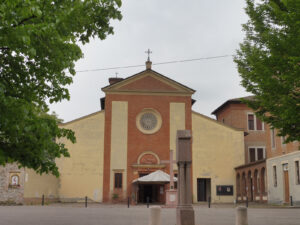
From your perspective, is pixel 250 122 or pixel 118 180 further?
pixel 250 122

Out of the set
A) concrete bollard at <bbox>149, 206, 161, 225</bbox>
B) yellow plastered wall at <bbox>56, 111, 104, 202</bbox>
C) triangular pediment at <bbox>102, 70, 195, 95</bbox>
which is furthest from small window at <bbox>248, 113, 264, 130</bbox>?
concrete bollard at <bbox>149, 206, 161, 225</bbox>

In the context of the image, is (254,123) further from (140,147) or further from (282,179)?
(140,147)

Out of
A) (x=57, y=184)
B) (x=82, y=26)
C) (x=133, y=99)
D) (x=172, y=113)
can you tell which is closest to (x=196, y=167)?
Answer: (x=172, y=113)

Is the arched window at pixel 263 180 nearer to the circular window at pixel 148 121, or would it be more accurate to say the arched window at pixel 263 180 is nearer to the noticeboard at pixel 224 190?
the noticeboard at pixel 224 190

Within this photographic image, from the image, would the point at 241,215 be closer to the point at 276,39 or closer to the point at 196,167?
the point at 276,39

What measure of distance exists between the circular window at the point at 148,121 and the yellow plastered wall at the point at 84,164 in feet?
11.7

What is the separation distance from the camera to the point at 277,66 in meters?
11.6

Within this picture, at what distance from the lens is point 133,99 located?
3516cm

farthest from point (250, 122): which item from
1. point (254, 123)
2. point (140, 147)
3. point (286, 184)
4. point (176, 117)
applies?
point (286, 184)

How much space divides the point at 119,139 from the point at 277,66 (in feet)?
78.7

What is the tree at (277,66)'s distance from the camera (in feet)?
36.1

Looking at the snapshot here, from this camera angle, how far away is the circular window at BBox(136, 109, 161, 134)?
3494 cm

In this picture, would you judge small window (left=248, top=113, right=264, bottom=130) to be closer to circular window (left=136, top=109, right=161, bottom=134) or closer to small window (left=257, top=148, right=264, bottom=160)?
small window (left=257, top=148, right=264, bottom=160)

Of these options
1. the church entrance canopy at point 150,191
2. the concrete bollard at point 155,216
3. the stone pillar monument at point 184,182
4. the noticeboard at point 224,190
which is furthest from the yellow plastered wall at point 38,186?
the concrete bollard at point 155,216
